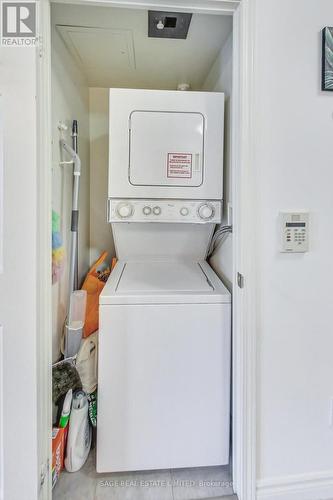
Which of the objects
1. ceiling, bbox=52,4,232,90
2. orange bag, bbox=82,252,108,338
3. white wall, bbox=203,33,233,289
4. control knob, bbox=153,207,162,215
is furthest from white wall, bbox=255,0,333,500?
orange bag, bbox=82,252,108,338

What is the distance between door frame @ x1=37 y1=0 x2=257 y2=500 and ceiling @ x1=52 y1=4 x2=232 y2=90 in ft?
1.07

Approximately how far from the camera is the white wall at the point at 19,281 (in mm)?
1061

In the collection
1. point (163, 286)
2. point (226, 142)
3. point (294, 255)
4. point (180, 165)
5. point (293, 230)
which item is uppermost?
point (226, 142)

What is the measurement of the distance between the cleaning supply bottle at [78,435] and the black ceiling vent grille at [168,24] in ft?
6.52

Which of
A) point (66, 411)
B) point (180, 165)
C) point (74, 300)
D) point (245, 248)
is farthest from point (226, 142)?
point (66, 411)

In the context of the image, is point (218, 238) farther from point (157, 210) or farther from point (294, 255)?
point (294, 255)

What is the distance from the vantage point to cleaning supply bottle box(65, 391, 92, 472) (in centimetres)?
144

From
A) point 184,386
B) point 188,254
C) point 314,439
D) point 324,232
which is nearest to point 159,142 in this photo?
point 188,254

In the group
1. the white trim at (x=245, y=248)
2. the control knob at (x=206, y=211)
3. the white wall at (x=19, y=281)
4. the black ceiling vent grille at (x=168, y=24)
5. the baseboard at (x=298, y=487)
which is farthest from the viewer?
the control knob at (x=206, y=211)

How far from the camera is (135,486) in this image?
138 centimetres

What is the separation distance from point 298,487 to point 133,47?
8.24 feet

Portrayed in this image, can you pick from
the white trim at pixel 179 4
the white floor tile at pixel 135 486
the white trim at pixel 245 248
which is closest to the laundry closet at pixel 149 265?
the white floor tile at pixel 135 486

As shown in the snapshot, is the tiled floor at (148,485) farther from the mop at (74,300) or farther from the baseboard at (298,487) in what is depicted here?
the mop at (74,300)

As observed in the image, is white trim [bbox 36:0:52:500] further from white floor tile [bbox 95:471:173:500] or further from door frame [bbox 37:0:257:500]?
white floor tile [bbox 95:471:173:500]
